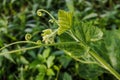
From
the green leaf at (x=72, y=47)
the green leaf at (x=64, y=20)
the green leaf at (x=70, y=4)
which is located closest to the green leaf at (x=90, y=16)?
the green leaf at (x=70, y=4)

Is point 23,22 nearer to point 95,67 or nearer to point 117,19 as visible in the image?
point 117,19

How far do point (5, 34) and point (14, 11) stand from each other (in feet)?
1.34

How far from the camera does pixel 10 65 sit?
2049 millimetres

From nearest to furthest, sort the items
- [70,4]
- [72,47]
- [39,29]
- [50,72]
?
[72,47], [50,72], [39,29], [70,4]

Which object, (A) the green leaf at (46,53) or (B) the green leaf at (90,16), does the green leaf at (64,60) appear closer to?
(A) the green leaf at (46,53)

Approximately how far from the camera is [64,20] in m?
1.01

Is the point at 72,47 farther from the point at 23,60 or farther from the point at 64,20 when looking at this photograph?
the point at 23,60

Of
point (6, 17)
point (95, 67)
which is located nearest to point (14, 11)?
point (6, 17)

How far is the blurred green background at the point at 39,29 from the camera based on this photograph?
1.86 m

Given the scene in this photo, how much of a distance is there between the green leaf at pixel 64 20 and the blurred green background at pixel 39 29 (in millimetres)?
684

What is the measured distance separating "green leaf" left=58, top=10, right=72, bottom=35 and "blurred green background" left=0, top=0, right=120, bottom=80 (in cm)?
68

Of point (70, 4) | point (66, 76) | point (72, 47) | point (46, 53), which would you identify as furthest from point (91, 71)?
point (70, 4)

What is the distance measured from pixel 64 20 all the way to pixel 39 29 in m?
1.16

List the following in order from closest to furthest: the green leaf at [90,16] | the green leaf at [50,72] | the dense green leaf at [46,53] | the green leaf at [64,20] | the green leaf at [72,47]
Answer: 1. the green leaf at [64,20]
2. the green leaf at [72,47]
3. the green leaf at [50,72]
4. the dense green leaf at [46,53]
5. the green leaf at [90,16]
